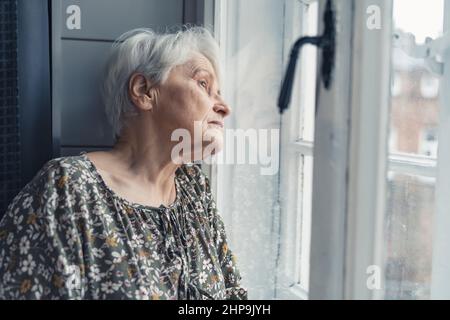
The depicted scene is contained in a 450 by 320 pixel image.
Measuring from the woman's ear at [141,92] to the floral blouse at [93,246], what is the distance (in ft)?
0.67

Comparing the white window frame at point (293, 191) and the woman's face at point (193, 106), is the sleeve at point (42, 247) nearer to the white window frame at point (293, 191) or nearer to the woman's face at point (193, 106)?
the woman's face at point (193, 106)

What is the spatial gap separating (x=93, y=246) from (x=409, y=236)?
0.69 metres

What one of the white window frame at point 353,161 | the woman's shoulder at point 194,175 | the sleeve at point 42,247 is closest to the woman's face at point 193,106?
the woman's shoulder at point 194,175

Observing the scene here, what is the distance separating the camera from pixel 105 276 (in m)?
1.36

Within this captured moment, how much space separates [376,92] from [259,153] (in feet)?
2.92

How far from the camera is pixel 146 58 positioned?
160 cm

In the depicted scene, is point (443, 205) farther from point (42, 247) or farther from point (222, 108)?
point (42, 247)

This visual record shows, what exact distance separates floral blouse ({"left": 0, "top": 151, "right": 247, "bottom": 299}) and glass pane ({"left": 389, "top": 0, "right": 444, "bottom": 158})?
60 cm

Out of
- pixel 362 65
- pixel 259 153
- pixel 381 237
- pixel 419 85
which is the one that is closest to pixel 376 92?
pixel 362 65

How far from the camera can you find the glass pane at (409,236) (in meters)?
1.20

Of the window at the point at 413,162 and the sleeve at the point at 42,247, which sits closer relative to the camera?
the window at the point at 413,162

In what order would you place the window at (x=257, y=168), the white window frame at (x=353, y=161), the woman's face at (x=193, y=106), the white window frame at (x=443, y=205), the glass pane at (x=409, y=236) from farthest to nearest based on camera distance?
the window at (x=257, y=168), the woman's face at (x=193, y=106), the white window frame at (x=443, y=205), the glass pane at (x=409, y=236), the white window frame at (x=353, y=161)
